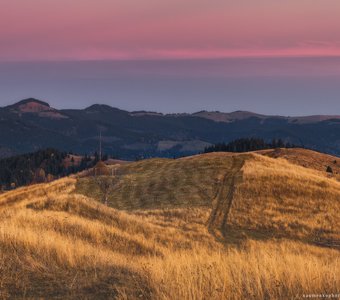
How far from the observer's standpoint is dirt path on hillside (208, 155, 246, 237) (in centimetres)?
4082

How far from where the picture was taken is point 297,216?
45.6 meters

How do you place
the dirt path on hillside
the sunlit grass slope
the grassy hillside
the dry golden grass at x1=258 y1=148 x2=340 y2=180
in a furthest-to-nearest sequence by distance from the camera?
the dry golden grass at x1=258 y1=148 x2=340 y2=180 < the sunlit grass slope < the dirt path on hillside < the grassy hillside

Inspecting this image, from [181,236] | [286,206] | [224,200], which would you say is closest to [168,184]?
[224,200]

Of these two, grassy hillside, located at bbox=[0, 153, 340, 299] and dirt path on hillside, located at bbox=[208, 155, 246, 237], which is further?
dirt path on hillside, located at bbox=[208, 155, 246, 237]

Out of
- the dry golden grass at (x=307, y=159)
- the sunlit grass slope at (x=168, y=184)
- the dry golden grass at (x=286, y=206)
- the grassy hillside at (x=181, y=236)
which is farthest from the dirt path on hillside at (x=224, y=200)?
the dry golden grass at (x=307, y=159)

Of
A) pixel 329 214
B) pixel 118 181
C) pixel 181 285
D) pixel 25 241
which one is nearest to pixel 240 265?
A: pixel 181 285

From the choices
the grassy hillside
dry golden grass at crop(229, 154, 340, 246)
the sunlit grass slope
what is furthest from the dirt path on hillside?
dry golden grass at crop(229, 154, 340, 246)

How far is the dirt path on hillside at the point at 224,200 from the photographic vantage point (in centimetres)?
4082

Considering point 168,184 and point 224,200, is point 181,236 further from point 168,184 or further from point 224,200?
point 168,184

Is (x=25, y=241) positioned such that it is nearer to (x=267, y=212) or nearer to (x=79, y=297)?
(x=79, y=297)

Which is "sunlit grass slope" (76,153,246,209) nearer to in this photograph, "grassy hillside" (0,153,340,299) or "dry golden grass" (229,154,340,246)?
"grassy hillside" (0,153,340,299)

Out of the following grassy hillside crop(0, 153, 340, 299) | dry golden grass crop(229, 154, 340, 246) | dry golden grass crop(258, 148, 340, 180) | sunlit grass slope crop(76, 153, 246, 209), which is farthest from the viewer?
dry golden grass crop(258, 148, 340, 180)

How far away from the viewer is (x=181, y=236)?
103 ft

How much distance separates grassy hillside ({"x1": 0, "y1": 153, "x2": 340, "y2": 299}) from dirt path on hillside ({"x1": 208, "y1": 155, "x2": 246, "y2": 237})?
171 mm
